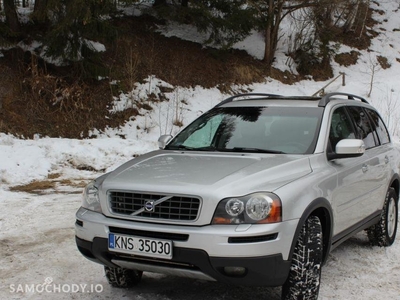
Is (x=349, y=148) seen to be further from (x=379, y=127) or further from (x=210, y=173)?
(x=379, y=127)

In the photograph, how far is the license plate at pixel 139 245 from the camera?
10.9ft

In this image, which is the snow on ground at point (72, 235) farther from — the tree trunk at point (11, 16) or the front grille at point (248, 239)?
the tree trunk at point (11, 16)

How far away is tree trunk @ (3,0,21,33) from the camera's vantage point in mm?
13789

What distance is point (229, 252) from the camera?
10.5 ft

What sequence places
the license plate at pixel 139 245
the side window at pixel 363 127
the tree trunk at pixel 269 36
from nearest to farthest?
the license plate at pixel 139 245 < the side window at pixel 363 127 < the tree trunk at pixel 269 36

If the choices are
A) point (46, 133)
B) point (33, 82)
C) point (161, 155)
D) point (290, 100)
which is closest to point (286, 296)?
point (161, 155)

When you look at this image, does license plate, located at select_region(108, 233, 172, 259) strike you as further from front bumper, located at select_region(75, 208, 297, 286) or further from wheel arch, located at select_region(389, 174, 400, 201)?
wheel arch, located at select_region(389, 174, 400, 201)

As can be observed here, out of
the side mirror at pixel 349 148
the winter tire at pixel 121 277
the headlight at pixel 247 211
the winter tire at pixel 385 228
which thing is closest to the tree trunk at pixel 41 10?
the winter tire at pixel 121 277

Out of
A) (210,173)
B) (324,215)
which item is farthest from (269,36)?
(210,173)

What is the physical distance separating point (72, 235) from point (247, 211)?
10.9 feet

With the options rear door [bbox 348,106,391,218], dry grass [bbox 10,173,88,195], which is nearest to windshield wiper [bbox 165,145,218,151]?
rear door [bbox 348,106,391,218]

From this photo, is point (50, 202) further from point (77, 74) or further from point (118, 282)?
point (77, 74)

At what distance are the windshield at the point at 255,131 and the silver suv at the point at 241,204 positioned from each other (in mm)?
10

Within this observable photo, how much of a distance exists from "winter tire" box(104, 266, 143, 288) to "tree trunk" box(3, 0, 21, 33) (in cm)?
1175
